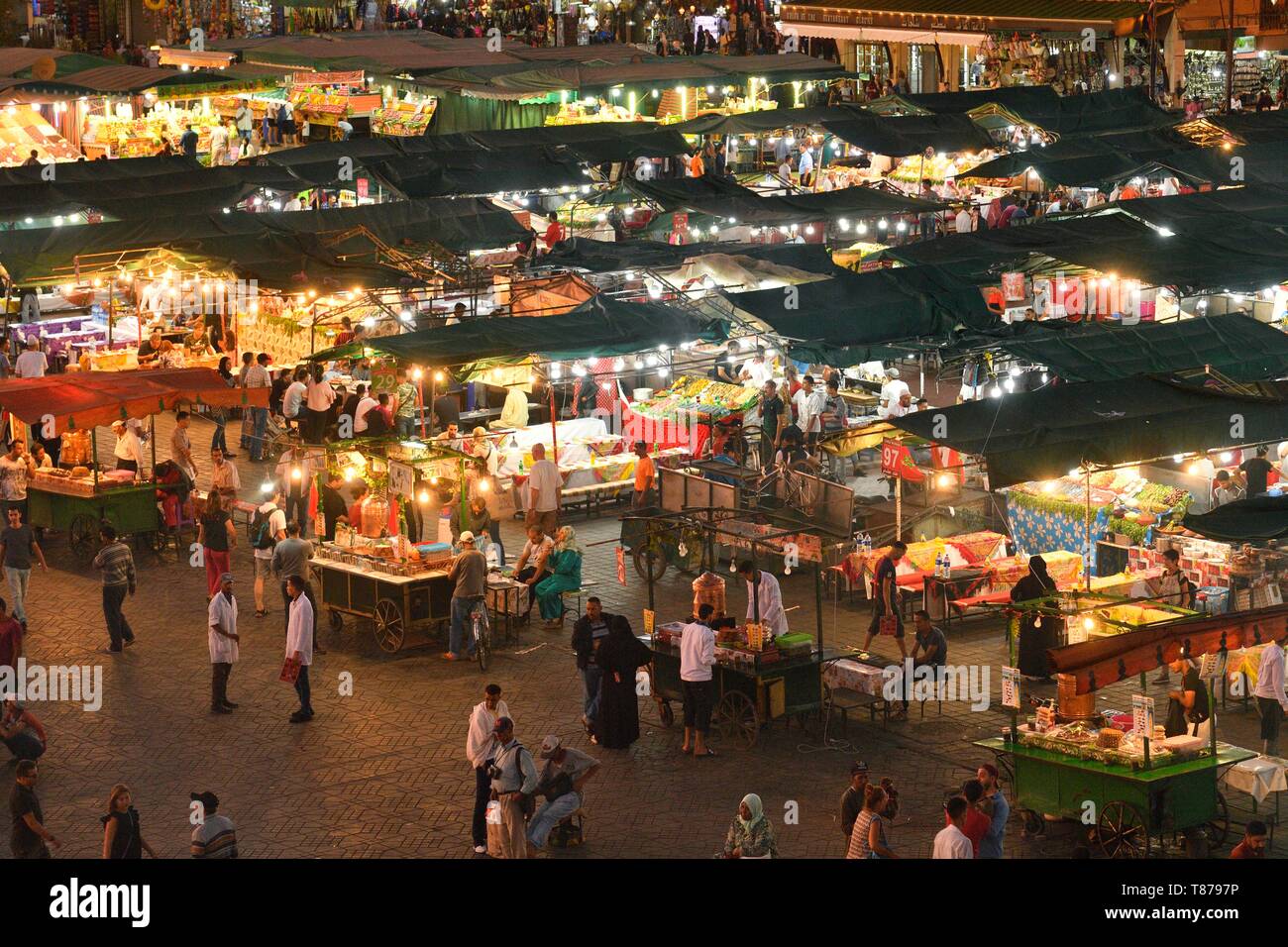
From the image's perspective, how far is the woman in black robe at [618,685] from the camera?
16562 mm

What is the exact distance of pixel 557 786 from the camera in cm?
1435

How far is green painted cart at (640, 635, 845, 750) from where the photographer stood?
17.0 m

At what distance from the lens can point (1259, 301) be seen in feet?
95.6

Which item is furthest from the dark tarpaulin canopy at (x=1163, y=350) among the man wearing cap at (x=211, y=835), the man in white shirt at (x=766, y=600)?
the man wearing cap at (x=211, y=835)

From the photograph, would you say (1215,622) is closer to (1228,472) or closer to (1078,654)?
(1078,654)

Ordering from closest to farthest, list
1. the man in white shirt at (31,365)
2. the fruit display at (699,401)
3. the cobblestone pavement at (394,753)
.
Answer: the cobblestone pavement at (394,753), the fruit display at (699,401), the man in white shirt at (31,365)

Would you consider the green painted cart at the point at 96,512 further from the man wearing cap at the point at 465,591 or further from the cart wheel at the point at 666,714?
the cart wheel at the point at 666,714

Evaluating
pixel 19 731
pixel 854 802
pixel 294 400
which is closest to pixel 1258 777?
pixel 854 802

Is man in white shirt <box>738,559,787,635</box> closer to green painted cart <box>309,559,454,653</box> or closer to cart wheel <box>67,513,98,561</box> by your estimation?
green painted cart <box>309,559,454,653</box>

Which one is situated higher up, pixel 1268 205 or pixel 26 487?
pixel 1268 205

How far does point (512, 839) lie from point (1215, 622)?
5426mm

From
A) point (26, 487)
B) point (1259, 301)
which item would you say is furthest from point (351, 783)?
point (1259, 301)

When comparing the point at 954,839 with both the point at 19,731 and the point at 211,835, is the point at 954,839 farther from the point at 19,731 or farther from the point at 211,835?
the point at 19,731

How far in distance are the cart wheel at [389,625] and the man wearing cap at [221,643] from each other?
6.71ft
